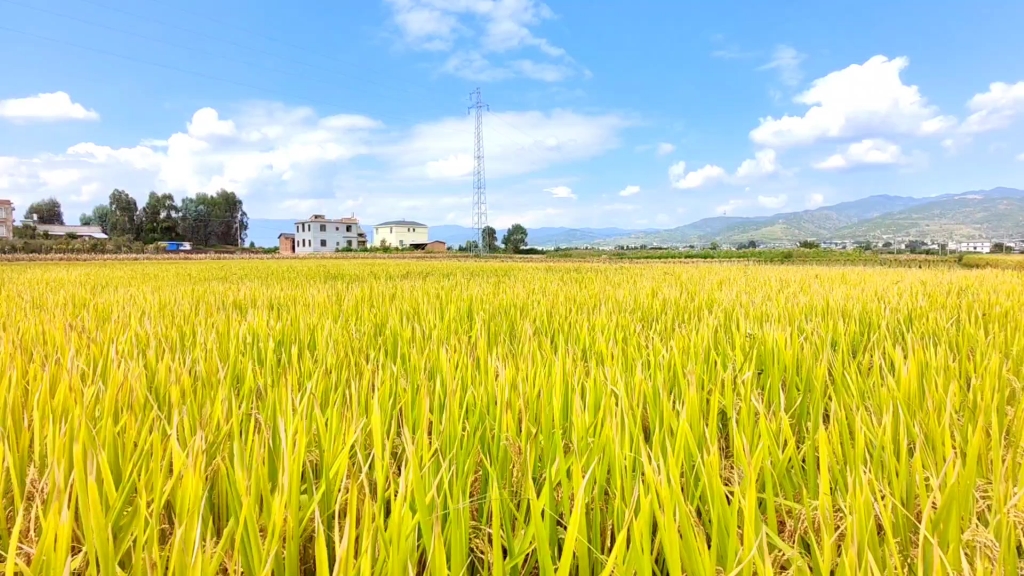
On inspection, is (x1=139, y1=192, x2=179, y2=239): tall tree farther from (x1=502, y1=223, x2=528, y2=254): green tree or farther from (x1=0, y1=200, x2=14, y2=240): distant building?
(x1=502, y1=223, x2=528, y2=254): green tree

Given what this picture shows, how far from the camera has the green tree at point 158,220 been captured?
A: 6862 centimetres

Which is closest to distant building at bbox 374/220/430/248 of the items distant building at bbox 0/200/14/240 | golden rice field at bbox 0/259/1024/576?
distant building at bbox 0/200/14/240

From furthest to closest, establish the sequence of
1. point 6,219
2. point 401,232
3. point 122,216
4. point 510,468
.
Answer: point 401,232 → point 122,216 → point 6,219 → point 510,468

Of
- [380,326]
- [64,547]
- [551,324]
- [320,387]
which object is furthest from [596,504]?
[380,326]

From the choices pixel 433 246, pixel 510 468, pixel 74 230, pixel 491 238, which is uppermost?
pixel 74 230

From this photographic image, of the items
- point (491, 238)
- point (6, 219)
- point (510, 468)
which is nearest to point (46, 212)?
point (6, 219)

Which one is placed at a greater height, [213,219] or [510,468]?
[213,219]

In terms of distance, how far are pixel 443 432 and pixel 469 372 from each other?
1.57 feet

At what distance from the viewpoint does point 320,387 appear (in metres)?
1.49

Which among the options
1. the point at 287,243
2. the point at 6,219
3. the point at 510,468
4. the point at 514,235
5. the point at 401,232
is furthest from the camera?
the point at 401,232

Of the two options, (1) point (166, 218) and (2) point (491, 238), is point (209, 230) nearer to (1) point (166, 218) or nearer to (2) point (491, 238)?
(1) point (166, 218)

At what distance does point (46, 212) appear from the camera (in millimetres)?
82938

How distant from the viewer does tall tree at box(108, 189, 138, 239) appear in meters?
68.1

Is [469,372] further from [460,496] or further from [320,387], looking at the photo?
[460,496]
